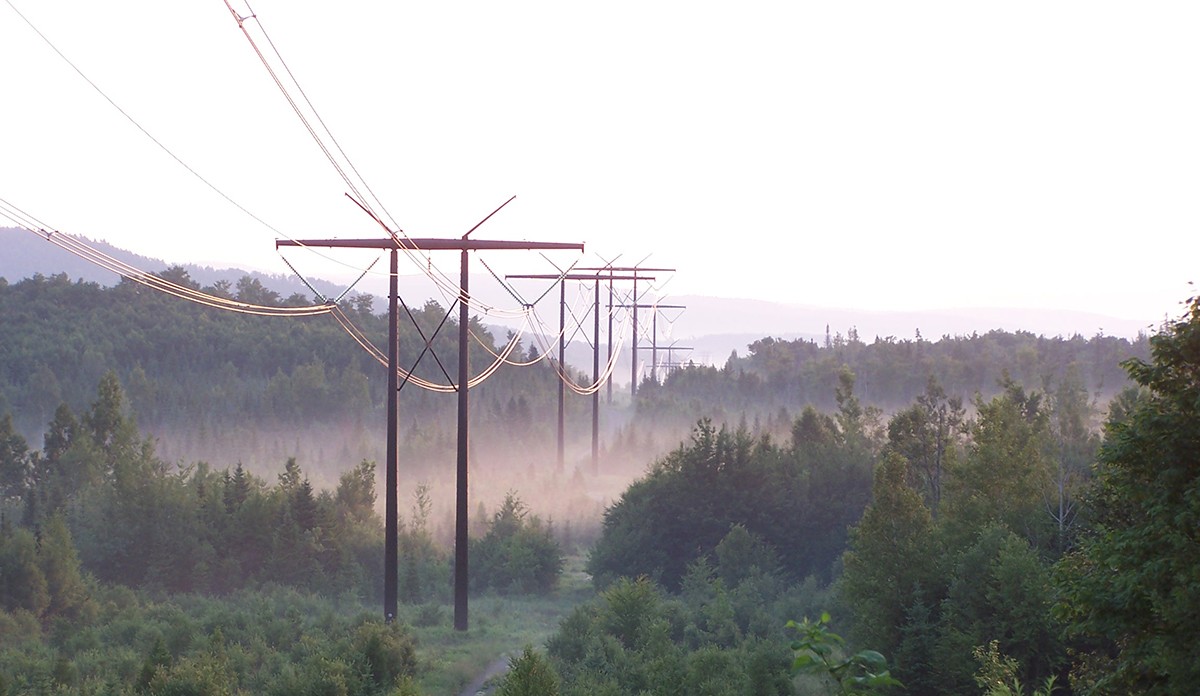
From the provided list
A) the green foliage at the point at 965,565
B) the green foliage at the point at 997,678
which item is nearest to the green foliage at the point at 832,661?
A: the green foliage at the point at 997,678

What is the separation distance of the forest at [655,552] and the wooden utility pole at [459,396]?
139 centimetres

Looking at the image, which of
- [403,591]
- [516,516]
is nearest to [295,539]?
[403,591]

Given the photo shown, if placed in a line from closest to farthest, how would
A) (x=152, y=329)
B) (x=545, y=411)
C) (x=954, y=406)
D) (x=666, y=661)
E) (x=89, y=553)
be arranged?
(x=666, y=661), (x=89, y=553), (x=954, y=406), (x=152, y=329), (x=545, y=411)

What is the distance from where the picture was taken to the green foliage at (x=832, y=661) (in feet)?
20.1

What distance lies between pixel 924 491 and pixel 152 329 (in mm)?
82933

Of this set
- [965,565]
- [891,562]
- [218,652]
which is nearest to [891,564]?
[891,562]

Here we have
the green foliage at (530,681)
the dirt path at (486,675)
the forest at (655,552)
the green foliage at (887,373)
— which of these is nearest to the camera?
the forest at (655,552)

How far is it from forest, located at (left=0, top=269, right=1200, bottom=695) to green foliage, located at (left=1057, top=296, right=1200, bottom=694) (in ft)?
0.11

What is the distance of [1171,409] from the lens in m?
11.8

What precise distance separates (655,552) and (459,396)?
16350mm

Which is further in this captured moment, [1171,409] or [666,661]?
[666,661]

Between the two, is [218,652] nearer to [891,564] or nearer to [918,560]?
[891,564]

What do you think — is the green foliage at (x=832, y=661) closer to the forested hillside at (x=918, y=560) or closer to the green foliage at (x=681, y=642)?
the forested hillside at (x=918, y=560)

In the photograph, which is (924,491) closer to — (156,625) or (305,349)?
(156,625)
